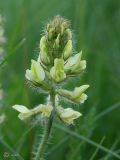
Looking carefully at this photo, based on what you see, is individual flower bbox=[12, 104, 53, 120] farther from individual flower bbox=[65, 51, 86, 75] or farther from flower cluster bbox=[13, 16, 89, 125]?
individual flower bbox=[65, 51, 86, 75]

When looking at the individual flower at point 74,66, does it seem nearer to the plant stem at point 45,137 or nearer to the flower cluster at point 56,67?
the flower cluster at point 56,67

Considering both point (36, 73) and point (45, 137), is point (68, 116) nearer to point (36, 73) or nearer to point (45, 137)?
point (45, 137)

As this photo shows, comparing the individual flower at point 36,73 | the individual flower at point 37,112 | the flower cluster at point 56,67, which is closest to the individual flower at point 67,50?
the flower cluster at point 56,67

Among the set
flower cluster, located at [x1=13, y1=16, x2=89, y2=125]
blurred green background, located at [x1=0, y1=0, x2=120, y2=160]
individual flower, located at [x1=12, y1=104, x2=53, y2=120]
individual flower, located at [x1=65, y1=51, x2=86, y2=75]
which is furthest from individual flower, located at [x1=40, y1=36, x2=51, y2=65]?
blurred green background, located at [x1=0, y1=0, x2=120, y2=160]

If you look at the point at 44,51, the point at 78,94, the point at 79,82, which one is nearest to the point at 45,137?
the point at 78,94

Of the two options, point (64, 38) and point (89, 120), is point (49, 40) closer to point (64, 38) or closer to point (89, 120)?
point (64, 38)

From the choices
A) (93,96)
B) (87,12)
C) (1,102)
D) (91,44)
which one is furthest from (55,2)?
(1,102)
